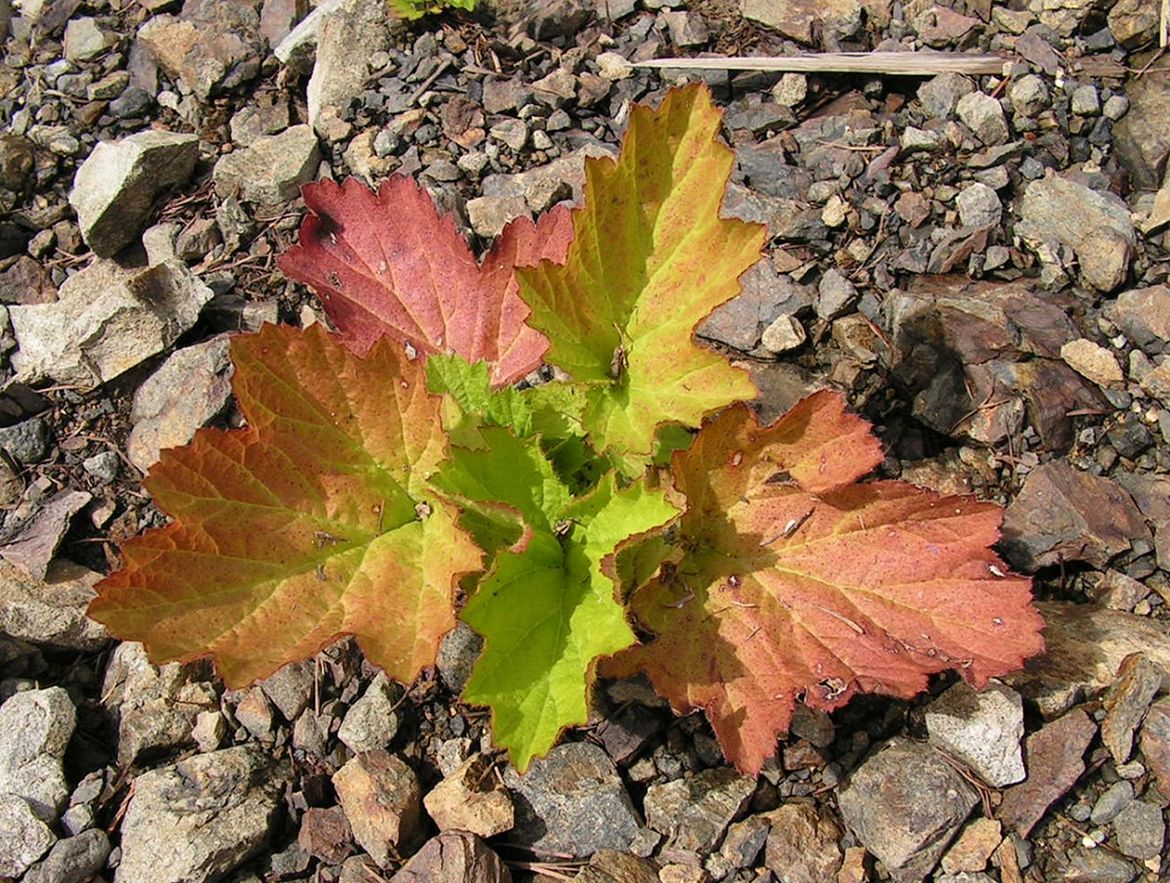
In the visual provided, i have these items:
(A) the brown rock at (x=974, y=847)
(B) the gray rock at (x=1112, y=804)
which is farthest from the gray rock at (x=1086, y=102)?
(A) the brown rock at (x=974, y=847)

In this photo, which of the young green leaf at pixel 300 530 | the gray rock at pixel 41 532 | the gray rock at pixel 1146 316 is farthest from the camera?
the gray rock at pixel 1146 316

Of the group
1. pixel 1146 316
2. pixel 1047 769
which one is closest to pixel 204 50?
pixel 1146 316

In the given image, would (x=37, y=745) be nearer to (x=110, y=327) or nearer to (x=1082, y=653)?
(x=110, y=327)

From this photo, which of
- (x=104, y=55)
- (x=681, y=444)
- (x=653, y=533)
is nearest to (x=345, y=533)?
(x=653, y=533)

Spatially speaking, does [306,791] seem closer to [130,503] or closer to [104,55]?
[130,503]

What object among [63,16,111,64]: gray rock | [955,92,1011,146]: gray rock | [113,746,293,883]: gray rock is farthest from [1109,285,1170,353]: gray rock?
[63,16,111,64]: gray rock

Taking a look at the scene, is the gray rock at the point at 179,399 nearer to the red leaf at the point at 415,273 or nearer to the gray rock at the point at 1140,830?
the red leaf at the point at 415,273
